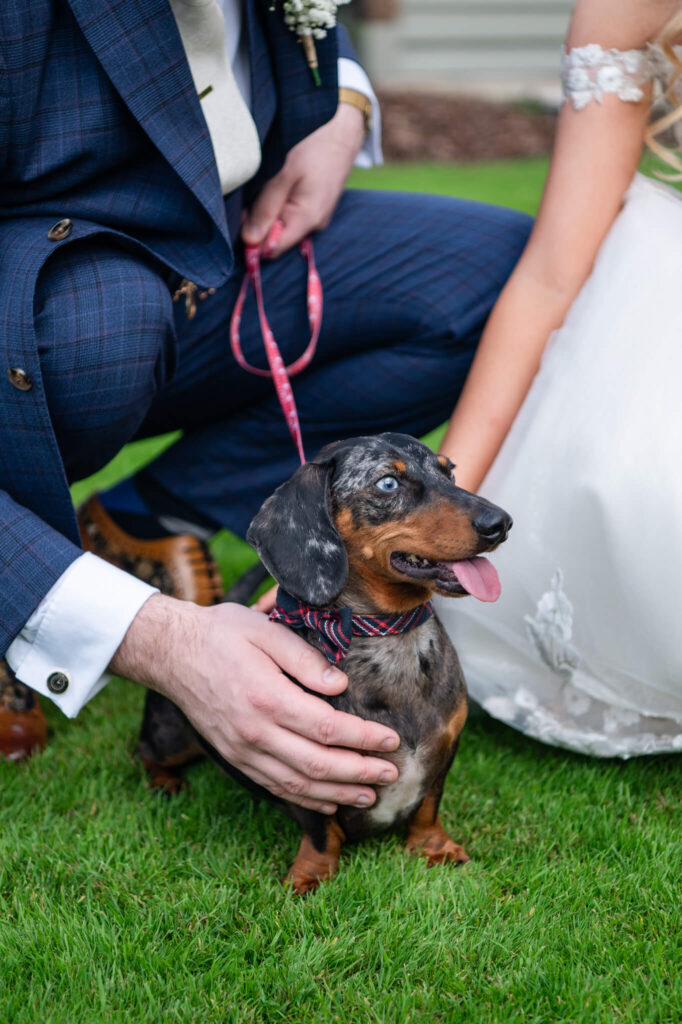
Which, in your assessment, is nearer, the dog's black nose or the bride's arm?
the dog's black nose

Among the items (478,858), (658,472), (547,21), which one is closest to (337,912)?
(478,858)

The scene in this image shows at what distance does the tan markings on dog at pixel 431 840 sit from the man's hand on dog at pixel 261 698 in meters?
0.19

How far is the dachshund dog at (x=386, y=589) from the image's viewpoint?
1.70 m

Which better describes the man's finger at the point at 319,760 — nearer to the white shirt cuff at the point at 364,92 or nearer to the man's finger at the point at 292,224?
the man's finger at the point at 292,224

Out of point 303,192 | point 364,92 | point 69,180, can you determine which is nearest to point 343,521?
point 69,180

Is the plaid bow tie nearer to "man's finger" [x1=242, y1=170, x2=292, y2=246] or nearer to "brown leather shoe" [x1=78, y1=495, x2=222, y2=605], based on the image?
"brown leather shoe" [x1=78, y1=495, x2=222, y2=605]

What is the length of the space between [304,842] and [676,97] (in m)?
1.91

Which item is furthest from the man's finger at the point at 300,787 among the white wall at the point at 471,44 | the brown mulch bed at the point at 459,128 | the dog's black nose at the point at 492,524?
the white wall at the point at 471,44

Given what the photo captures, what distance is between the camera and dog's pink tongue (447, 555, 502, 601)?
1.67 meters

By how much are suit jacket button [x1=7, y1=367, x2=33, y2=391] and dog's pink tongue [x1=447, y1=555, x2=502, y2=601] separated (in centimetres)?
91

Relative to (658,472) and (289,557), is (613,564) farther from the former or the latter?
(289,557)

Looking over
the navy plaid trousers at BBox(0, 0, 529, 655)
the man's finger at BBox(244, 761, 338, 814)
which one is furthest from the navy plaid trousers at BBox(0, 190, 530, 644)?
the man's finger at BBox(244, 761, 338, 814)

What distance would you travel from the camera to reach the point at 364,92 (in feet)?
9.31

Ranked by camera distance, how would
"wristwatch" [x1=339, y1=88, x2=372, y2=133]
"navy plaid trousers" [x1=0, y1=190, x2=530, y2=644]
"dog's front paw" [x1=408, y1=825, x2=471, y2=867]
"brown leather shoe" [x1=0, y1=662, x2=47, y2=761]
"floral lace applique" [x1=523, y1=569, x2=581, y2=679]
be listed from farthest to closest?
"wristwatch" [x1=339, y1=88, x2=372, y2=133]
"navy plaid trousers" [x1=0, y1=190, x2=530, y2=644]
"brown leather shoe" [x1=0, y1=662, x2=47, y2=761]
"floral lace applique" [x1=523, y1=569, x2=581, y2=679]
"dog's front paw" [x1=408, y1=825, x2=471, y2=867]
